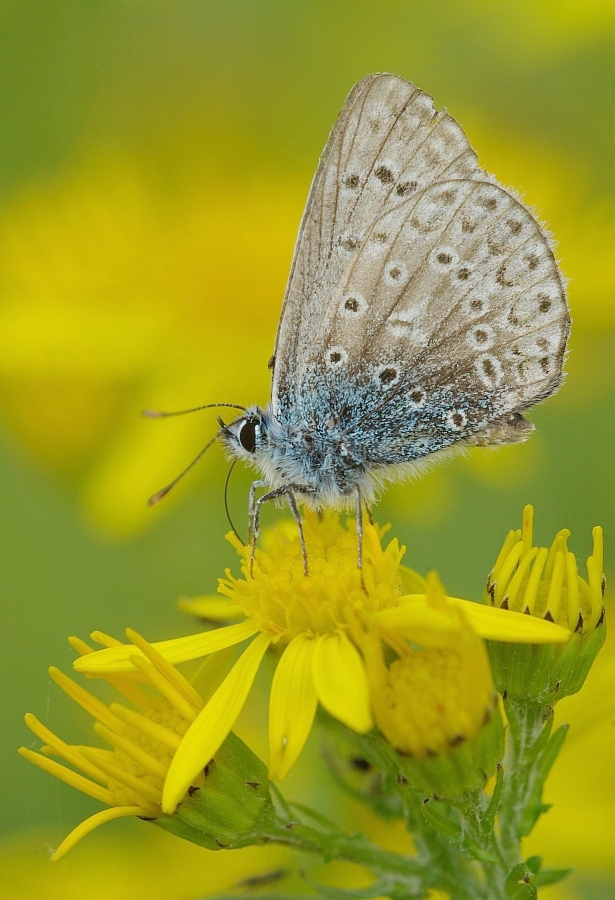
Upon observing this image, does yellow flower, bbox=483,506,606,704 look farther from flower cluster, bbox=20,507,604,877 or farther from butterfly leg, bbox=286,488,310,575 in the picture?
butterfly leg, bbox=286,488,310,575

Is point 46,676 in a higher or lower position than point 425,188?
lower

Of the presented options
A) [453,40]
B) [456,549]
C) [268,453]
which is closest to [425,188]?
[268,453]

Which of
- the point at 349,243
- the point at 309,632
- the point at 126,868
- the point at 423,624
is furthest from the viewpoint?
the point at 126,868

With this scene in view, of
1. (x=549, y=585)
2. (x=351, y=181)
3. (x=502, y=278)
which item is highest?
(x=351, y=181)

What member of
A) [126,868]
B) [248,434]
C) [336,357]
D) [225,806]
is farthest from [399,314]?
[126,868]

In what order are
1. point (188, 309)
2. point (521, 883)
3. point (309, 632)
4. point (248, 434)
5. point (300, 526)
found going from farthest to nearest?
1. point (188, 309)
2. point (248, 434)
3. point (300, 526)
4. point (309, 632)
5. point (521, 883)

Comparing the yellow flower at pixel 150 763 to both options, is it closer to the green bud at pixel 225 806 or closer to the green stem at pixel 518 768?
the green bud at pixel 225 806

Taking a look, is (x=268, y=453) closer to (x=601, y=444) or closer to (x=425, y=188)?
(x=425, y=188)

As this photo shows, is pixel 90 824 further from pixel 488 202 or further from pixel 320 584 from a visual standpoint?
pixel 488 202
